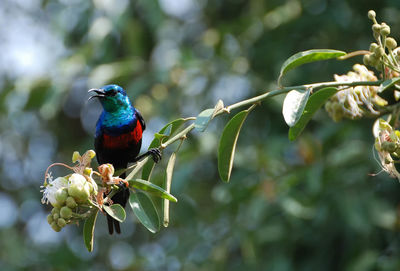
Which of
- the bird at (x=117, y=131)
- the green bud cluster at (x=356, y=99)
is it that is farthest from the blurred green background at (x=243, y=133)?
the green bud cluster at (x=356, y=99)

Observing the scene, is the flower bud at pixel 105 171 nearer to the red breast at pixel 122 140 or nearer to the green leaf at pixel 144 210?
the green leaf at pixel 144 210

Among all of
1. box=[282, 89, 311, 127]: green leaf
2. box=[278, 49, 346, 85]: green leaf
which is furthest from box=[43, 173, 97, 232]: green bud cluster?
box=[278, 49, 346, 85]: green leaf

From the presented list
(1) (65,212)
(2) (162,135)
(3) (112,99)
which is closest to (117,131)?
(3) (112,99)

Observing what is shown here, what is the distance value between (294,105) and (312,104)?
0.10m

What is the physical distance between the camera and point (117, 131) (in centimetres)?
316

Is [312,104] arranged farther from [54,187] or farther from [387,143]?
[54,187]

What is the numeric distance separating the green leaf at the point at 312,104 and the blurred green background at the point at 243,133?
2062 millimetres

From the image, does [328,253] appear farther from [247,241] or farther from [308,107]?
[308,107]

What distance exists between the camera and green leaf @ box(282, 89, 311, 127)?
162 centimetres

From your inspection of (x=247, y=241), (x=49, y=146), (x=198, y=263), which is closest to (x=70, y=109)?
(x=49, y=146)

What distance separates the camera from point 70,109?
22.2ft

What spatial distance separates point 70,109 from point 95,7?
2.34m

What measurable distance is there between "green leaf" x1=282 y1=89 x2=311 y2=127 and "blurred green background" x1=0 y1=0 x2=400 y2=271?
2.14m

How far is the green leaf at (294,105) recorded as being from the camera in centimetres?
162
